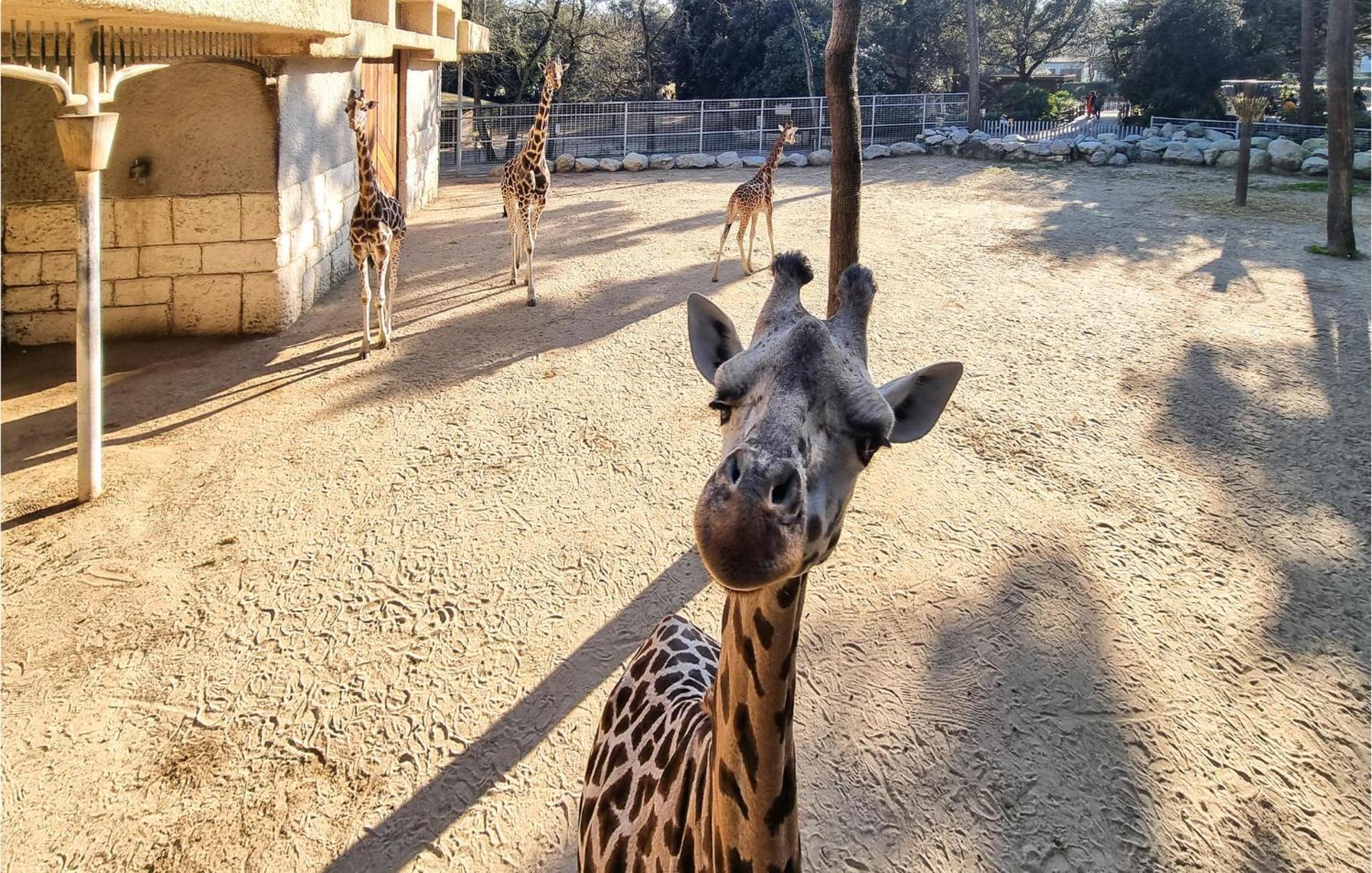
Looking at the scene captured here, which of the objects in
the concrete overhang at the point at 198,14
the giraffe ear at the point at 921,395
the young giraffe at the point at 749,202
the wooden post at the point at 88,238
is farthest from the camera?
the young giraffe at the point at 749,202

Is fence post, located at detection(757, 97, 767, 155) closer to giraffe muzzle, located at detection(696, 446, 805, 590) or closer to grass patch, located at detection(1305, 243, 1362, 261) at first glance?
grass patch, located at detection(1305, 243, 1362, 261)

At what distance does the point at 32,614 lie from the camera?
13.7 ft

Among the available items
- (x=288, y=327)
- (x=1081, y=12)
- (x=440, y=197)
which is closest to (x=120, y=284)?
(x=288, y=327)

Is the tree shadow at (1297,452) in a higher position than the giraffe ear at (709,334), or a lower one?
lower

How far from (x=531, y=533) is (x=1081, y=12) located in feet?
95.7

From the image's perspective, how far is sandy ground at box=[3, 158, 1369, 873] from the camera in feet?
10.6

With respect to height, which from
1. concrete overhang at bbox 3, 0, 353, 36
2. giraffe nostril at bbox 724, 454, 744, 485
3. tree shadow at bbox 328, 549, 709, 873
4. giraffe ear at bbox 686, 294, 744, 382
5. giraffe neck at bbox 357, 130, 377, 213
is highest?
concrete overhang at bbox 3, 0, 353, 36

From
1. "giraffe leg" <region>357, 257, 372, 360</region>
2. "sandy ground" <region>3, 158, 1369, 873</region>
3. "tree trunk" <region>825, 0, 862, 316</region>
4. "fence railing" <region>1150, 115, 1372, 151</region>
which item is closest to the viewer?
"sandy ground" <region>3, 158, 1369, 873</region>

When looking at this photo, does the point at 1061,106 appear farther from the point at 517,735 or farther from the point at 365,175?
the point at 517,735

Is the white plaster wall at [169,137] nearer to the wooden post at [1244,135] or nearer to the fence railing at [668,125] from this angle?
the fence railing at [668,125]

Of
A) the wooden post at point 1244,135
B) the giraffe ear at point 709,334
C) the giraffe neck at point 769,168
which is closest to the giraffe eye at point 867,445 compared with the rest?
the giraffe ear at point 709,334

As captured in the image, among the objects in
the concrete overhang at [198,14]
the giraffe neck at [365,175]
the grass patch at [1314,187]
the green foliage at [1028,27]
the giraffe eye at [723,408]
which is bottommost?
the giraffe eye at [723,408]

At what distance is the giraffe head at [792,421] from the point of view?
1.36 metres

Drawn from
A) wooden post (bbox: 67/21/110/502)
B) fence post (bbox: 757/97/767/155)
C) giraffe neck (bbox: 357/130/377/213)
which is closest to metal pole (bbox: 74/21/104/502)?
wooden post (bbox: 67/21/110/502)
